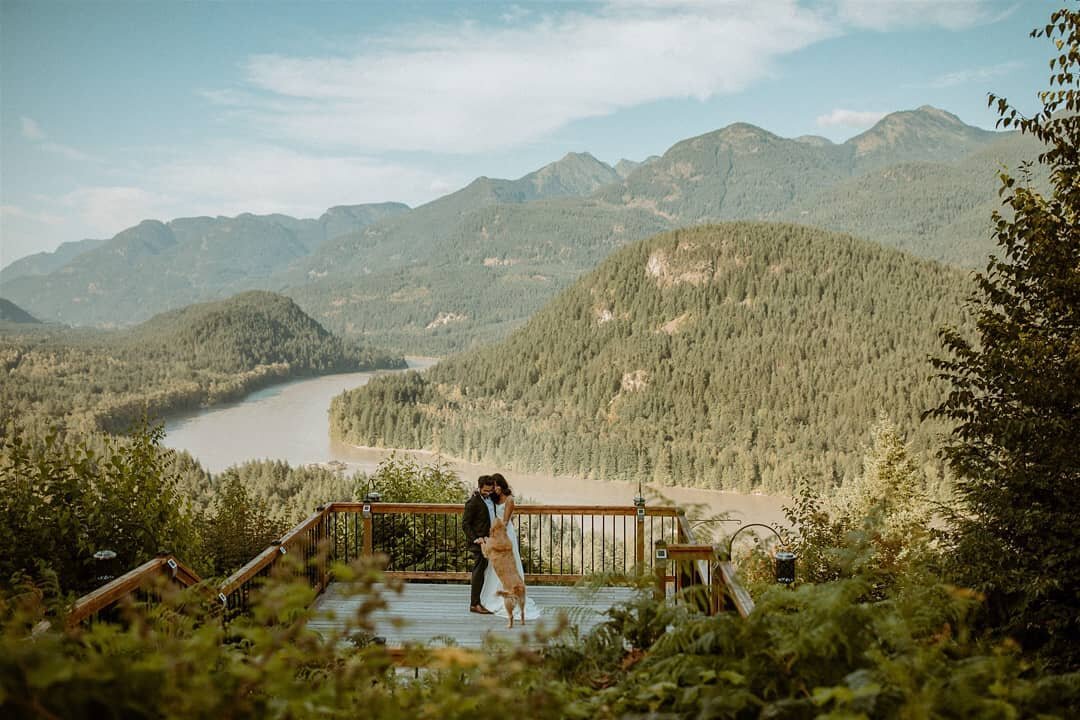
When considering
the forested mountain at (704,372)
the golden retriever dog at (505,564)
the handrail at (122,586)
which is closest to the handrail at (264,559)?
the handrail at (122,586)

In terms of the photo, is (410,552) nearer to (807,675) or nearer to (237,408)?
(807,675)

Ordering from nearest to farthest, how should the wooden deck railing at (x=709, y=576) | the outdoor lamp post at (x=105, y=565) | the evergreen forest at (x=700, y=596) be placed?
the evergreen forest at (x=700, y=596) → the wooden deck railing at (x=709, y=576) → the outdoor lamp post at (x=105, y=565)

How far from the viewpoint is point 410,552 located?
10680 mm

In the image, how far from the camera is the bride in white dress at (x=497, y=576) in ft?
25.7

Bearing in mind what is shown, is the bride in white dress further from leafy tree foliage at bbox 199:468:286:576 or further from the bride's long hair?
leafy tree foliage at bbox 199:468:286:576

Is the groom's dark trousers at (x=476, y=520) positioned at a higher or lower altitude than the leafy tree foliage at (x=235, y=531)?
higher

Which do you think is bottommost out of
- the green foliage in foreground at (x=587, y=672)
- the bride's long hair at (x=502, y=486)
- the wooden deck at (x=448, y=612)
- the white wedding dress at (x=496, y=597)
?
the wooden deck at (x=448, y=612)

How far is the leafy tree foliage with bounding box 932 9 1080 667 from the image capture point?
743cm

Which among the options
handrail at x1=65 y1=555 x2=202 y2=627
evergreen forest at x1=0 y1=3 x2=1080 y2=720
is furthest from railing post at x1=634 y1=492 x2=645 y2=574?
handrail at x1=65 y1=555 x2=202 y2=627

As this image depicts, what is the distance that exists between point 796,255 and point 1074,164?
12502 cm

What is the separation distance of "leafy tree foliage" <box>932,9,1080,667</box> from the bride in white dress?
16.3ft

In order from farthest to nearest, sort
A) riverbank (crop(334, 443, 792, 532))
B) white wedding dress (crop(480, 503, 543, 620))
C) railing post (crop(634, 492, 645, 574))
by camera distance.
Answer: riverbank (crop(334, 443, 792, 532)), railing post (crop(634, 492, 645, 574)), white wedding dress (crop(480, 503, 543, 620))

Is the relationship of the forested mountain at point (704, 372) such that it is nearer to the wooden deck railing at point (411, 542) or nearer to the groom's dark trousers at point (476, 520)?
the wooden deck railing at point (411, 542)

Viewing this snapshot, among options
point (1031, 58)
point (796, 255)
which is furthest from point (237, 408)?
point (1031, 58)
